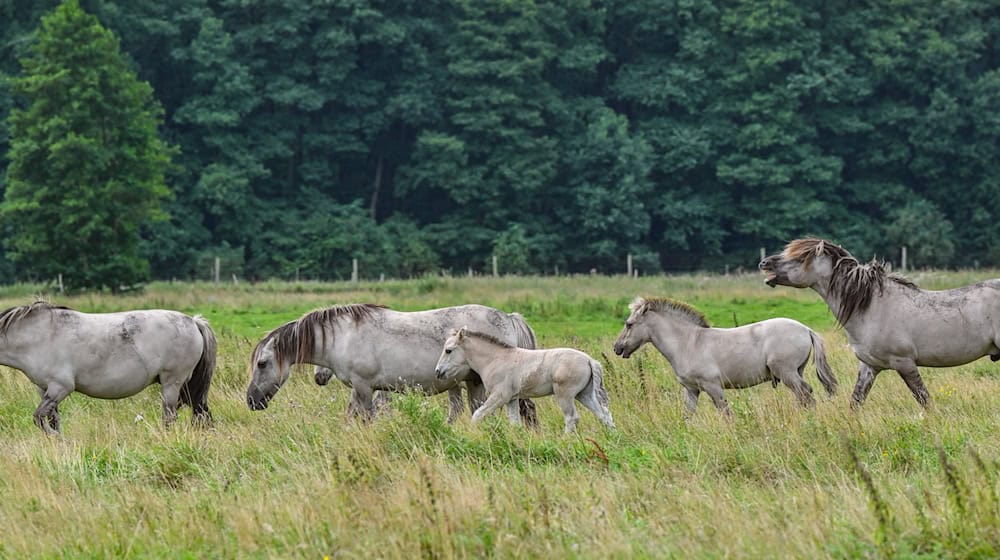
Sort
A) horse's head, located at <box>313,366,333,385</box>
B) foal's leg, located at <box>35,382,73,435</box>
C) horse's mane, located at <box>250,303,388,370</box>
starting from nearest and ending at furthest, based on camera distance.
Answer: foal's leg, located at <box>35,382,73,435</box>, horse's mane, located at <box>250,303,388,370</box>, horse's head, located at <box>313,366,333,385</box>

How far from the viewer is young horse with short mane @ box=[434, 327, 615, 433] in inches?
465

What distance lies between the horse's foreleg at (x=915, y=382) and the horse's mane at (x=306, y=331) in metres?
5.41

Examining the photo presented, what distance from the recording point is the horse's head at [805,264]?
13.3m

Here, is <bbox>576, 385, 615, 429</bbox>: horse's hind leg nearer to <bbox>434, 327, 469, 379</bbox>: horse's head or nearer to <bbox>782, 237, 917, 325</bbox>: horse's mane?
<bbox>434, 327, 469, 379</bbox>: horse's head

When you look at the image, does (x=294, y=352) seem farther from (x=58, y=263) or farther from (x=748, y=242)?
(x=748, y=242)

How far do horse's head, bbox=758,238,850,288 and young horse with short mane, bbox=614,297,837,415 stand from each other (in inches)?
19.9

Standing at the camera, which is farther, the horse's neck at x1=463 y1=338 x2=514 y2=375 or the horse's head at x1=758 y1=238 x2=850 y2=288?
the horse's head at x1=758 y1=238 x2=850 y2=288

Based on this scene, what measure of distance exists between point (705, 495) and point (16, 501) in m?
4.78

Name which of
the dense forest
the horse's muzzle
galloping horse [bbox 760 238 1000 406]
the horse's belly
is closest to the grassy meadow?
the horse's muzzle

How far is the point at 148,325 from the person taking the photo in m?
12.8

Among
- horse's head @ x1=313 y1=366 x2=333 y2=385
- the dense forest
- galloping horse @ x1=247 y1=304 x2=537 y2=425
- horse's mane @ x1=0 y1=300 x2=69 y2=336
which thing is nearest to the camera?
horse's mane @ x1=0 y1=300 x2=69 y2=336

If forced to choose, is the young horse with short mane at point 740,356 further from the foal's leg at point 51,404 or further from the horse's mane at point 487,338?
the foal's leg at point 51,404

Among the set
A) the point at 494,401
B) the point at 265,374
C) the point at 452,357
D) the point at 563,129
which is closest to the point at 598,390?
the point at 494,401

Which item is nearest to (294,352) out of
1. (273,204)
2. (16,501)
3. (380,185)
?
(16,501)
